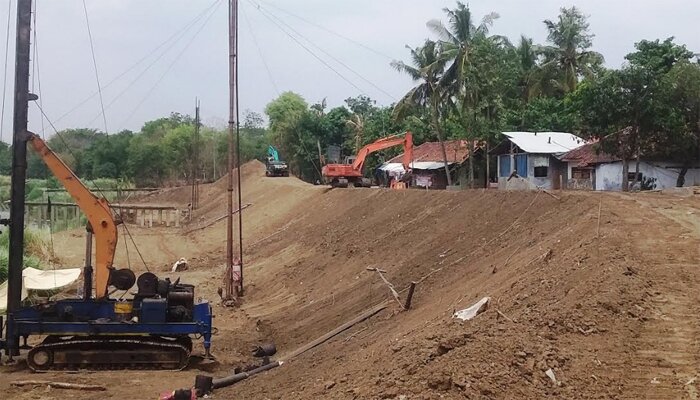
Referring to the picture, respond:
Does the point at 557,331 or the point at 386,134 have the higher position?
the point at 386,134

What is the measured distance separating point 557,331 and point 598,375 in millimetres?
892

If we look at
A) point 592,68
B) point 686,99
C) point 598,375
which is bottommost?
point 598,375

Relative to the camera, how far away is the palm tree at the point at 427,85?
146ft

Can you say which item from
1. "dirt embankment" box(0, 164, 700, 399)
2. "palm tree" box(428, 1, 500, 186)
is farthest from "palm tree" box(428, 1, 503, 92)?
"dirt embankment" box(0, 164, 700, 399)

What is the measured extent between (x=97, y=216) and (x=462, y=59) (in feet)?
104

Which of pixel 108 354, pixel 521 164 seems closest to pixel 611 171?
pixel 521 164

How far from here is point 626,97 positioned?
30.2 meters

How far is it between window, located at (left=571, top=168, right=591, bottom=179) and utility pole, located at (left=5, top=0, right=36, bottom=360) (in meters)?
A: 30.4

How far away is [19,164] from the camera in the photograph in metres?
14.8

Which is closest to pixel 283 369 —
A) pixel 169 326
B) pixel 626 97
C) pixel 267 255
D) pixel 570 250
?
pixel 169 326

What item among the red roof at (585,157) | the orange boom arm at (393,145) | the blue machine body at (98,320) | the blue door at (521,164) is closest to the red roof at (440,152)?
the blue door at (521,164)

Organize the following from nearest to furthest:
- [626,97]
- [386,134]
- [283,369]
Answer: [283,369]
[626,97]
[386,134]

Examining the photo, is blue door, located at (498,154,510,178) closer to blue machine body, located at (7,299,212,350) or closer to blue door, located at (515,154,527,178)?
blue door, located at (515,154,527,178)

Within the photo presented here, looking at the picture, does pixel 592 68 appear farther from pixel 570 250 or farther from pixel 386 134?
pixel 570 250
